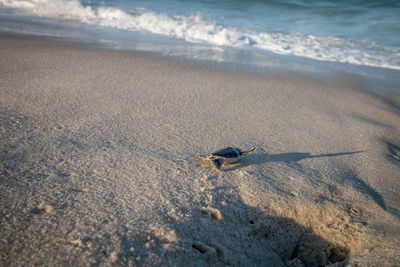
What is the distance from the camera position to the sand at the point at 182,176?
3.57 feet

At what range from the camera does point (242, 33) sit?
249 inches

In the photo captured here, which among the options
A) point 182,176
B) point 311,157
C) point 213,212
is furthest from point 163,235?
point 311,157

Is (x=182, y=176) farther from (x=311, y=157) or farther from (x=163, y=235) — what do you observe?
(x=311, y=157)

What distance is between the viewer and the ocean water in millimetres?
4633

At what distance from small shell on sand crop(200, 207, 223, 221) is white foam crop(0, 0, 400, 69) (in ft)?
15.5

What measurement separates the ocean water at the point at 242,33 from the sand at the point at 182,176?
1.90m

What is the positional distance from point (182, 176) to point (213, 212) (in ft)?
1.04

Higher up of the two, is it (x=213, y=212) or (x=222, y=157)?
(x=222, y=157)

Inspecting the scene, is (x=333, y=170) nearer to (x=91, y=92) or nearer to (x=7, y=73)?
(x=91, y=92)

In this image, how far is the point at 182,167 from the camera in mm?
1618

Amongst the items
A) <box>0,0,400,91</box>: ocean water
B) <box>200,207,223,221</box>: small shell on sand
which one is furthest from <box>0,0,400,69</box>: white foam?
<box>200,207,223,221</box>: small shell on sand

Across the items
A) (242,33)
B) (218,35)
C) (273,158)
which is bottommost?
(273,158)

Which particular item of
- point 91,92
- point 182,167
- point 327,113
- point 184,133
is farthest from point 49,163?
point 327,113

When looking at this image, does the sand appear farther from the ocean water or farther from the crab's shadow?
the ocean water
